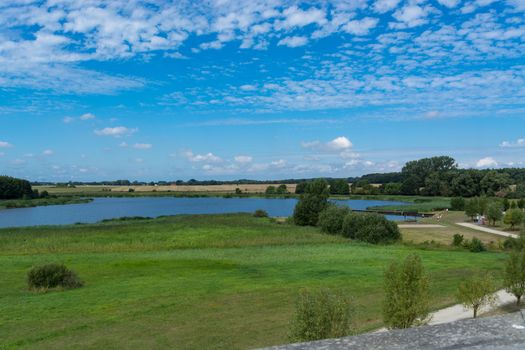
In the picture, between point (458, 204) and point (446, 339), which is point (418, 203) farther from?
point (446, 339)

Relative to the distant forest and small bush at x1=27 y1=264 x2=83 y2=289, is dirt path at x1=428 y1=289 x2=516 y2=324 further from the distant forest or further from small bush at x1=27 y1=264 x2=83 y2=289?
the distant forest

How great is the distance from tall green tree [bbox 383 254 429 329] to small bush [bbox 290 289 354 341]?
2.18 m

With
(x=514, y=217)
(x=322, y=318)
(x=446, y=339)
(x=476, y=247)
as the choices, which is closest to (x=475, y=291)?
(x=322, y=318)

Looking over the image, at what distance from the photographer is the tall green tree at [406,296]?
12523 mm

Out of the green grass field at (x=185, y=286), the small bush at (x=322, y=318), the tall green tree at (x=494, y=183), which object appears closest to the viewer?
the small bush at (x=322, y=318)

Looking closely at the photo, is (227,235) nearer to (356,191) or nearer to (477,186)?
(477,186)

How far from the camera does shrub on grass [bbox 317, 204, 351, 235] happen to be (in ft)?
195

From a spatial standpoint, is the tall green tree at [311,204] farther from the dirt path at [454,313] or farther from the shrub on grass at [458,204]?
the dirt path at [454,313]

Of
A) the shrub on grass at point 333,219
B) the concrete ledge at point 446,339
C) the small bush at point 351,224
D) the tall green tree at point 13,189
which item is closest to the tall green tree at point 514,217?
the shrub on grass at point 333,219

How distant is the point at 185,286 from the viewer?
997 inches

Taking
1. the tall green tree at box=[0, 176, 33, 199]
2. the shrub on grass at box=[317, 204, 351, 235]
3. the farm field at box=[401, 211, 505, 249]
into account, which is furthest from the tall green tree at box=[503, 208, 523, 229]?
the tall green tree at box=[0, 176, 33, 199]

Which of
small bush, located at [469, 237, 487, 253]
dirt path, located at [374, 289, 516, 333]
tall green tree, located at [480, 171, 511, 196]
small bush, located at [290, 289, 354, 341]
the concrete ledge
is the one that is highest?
tall green tree, located at [480, 171, 511, 196]

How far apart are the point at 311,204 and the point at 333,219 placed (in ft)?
32.5

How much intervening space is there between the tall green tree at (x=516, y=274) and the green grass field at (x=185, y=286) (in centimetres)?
261
